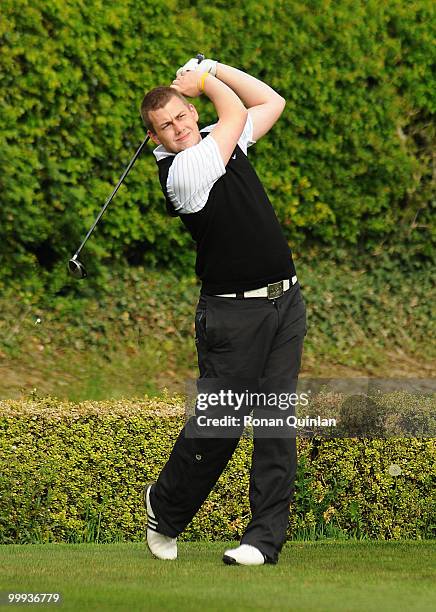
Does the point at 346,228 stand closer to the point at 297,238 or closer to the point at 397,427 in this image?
the point at 297,238

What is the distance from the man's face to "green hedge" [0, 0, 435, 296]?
384cm

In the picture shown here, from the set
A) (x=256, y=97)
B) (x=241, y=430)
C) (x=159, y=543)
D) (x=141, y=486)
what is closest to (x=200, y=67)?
(x=256, y=97)

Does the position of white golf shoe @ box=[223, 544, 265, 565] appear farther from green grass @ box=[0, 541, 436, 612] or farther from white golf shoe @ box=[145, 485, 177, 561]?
white golf shoe @ box=[145, 485, 177, 561]

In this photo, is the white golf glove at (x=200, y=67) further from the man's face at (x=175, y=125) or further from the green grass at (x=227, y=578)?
the green grass at (x=227, y=578)

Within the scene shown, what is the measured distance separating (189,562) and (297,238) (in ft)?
17.4

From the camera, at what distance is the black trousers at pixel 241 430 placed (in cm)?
468

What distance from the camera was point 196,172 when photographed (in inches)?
179

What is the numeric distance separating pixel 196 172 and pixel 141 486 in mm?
1928

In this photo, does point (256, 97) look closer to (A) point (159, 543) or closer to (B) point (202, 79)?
(B) point (202, 79)

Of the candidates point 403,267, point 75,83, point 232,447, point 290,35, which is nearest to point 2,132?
point 75,83

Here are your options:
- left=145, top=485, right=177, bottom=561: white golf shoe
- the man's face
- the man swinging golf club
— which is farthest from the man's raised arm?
left=145, top=485, right=177, bottom=561: white golf shoe

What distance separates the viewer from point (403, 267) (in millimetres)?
10141

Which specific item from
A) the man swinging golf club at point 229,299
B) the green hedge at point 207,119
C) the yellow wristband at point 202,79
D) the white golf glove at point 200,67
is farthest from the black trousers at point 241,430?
the green hedge at point 207,119

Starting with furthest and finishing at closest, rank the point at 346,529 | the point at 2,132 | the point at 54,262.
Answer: the point at 54,262
the point at 2,132
the point at 346,529
